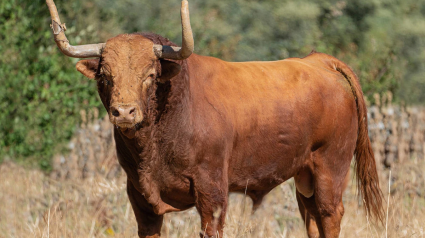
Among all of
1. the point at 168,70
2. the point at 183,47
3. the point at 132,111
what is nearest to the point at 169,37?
the point at 168,70

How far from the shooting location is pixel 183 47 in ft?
13.5

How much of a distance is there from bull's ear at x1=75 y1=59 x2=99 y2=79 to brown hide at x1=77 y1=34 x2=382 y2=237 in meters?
0.01

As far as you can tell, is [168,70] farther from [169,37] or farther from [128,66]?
[169,37]

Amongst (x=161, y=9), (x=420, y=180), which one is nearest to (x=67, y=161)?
(x=420, y=180)

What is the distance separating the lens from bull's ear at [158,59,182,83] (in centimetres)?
425

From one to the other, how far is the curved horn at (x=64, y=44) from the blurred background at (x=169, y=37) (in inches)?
65.4

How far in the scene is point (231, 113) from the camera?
471cm

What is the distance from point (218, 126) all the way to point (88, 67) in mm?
1018

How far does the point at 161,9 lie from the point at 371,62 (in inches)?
205

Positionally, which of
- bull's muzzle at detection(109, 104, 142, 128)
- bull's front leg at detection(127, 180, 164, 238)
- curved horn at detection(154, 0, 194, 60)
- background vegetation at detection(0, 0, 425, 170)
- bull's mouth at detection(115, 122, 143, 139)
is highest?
curved horn at detection(154, 0, 194, 60)

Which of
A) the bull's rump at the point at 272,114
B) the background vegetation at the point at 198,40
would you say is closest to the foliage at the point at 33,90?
the background vegetation at the point at 198,40

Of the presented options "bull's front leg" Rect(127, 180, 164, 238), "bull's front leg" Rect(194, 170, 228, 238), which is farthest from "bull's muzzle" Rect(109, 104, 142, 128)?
"bull's front leg" Rect(127, 180, 164, 238)

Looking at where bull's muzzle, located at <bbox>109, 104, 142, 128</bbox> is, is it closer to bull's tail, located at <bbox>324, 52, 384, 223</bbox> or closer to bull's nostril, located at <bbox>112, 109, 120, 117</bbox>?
bull's nostril, located at <bbox>112, 109, 120, 117</bbox>

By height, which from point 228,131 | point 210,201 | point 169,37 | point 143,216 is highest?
point 228,131
